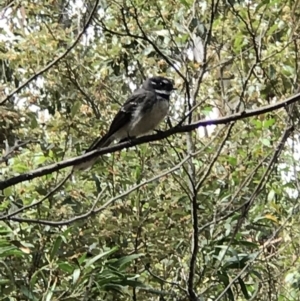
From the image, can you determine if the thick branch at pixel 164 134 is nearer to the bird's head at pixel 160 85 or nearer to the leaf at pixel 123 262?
the leaf at pixel 123 262

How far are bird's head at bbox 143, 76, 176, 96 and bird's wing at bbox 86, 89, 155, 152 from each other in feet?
0.11

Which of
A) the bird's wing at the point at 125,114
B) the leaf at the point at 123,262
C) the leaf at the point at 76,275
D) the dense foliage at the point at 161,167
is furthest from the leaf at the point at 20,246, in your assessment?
the bird's wing at the point at 125,114

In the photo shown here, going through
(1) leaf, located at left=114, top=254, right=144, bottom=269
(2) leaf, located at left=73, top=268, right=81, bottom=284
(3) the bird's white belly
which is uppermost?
(3) the bird's white belly

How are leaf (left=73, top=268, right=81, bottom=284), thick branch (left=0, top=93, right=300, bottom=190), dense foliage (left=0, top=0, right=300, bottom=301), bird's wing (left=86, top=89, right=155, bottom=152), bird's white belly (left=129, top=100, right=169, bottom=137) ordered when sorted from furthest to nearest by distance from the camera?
bird's white belly (left=129, top=100, right=169, bottom=137) → bird's wing (left=86, top=89, right=155, bottom=152) → dense foliage (left=0, top=0, right=300, bottom=301) → leaf (left=73, top=268, right=81, bottom=284) → thick branch (left=0, top=93, right=300, bottom=190)

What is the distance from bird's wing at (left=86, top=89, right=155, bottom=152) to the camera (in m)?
3.41

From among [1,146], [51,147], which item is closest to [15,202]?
[51,147]

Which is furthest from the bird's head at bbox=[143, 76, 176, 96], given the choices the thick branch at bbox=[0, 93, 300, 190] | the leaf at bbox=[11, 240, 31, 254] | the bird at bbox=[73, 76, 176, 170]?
the leaf at bbox=[11, 240, 31, 254]

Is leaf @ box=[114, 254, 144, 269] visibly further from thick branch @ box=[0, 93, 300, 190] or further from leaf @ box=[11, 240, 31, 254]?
thick branch @ box=[0, 93, 300, 190]

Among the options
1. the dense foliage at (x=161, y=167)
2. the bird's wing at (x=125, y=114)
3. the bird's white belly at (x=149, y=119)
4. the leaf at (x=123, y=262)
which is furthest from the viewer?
the bird's white belly at (x=149, y=119)

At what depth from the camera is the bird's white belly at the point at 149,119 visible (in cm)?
359

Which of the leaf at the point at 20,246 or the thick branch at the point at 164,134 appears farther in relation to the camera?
the leaf at the point at 20,246

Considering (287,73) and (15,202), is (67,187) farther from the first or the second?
(287,73)

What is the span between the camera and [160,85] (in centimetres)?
352

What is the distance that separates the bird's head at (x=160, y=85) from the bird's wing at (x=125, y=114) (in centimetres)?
3
